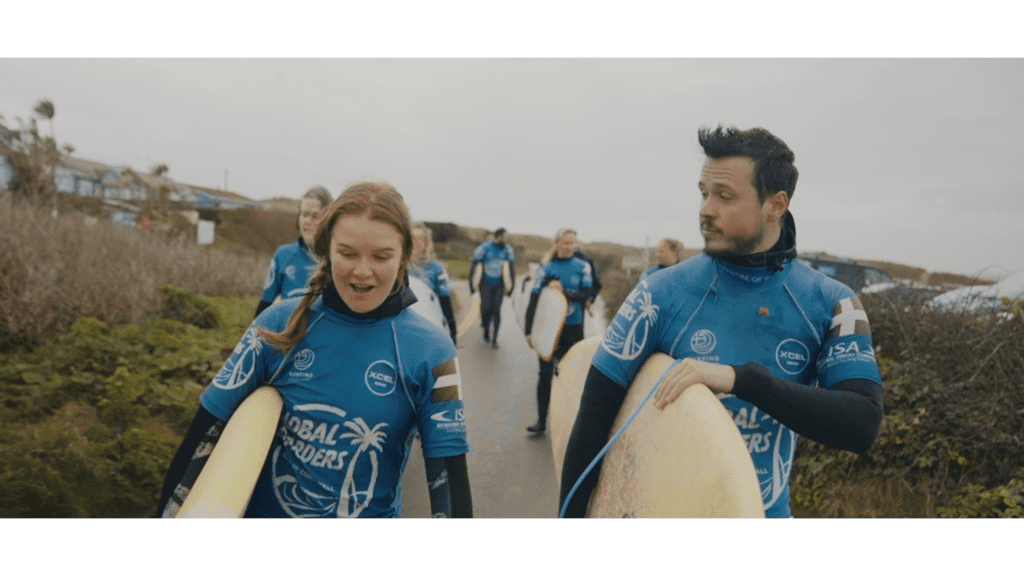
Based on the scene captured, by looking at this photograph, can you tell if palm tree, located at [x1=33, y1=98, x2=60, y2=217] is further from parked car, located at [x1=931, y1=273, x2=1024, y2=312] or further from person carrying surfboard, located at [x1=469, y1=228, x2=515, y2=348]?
parked car, located at [x1=931, y1=273, x2=1024, y2=312]

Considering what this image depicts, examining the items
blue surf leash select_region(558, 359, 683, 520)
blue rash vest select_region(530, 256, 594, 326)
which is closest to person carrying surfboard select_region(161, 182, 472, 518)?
blue surf leash select_region(558, 359, 683, 520)

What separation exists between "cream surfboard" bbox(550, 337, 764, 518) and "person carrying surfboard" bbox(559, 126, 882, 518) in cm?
7

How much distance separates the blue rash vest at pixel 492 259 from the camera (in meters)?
10.3

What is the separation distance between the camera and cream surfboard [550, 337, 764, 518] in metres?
1.27

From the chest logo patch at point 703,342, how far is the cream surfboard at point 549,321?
4416 mm

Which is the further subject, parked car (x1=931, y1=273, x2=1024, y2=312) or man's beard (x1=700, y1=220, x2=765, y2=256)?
parked car (x1=931, y1=273, x2=1024, y2=312)

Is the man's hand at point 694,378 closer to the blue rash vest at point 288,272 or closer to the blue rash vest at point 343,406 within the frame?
the blue rash vest at point 343,406

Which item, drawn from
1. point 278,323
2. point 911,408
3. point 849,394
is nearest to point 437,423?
point 278,323

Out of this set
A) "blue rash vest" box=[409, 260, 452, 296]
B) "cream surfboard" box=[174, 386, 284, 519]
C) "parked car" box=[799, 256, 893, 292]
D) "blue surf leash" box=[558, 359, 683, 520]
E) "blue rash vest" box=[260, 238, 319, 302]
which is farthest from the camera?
"blue rash vest" box=[409, 260, 452, 296]

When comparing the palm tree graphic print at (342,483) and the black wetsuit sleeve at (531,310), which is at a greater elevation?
the black wetsuit sleeve at (531,310)

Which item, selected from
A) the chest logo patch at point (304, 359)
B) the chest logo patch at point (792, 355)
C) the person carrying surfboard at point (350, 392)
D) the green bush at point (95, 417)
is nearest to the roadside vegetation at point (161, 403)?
the green bush at point (95, 417)

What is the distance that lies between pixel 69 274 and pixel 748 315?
243 inches

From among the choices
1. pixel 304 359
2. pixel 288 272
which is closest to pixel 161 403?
pixel 288 272

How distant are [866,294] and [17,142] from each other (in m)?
10.1
